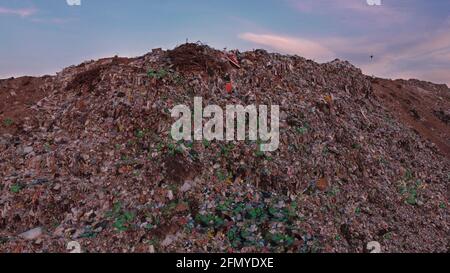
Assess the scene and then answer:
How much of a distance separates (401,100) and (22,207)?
714 inches

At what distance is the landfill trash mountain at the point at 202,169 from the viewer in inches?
363

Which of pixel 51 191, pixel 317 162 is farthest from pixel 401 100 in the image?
pixel 51 191

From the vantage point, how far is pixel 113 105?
39.4ft
